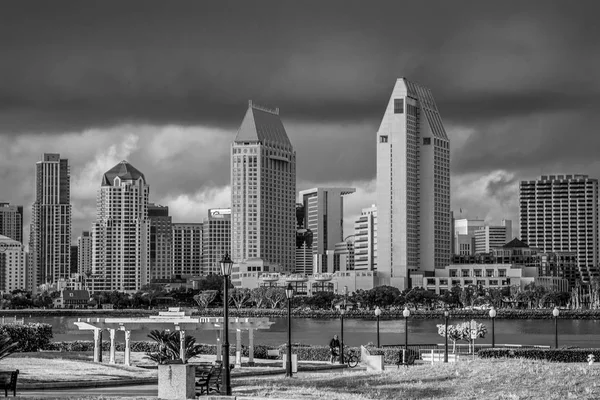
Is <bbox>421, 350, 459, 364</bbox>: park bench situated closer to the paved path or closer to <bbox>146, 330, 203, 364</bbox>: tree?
<bbox>146, 330, 203, 364</bbox>: tree

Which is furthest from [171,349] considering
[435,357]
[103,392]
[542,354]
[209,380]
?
[435,357]

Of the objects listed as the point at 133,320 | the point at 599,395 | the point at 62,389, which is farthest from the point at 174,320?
the point at 599,395

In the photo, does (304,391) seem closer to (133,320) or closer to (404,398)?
(404,398)

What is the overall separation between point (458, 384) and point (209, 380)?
9.52 m

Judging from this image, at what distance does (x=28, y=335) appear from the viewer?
83688 mm

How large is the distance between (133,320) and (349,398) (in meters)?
33.5

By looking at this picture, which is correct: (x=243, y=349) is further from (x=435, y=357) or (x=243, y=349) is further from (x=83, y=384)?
(x=83, y=384)

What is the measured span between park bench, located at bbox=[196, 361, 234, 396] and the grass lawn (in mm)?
906

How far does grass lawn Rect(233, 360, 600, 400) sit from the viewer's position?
4578 centimetres

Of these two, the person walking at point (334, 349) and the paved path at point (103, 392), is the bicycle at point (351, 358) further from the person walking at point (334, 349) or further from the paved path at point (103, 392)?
the paved path at point (103, 392)

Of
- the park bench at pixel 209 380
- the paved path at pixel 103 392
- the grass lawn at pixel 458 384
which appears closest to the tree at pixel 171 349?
the paved path at pixel 103 392

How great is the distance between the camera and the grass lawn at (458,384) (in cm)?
4578

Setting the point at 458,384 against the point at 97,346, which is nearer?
the point at 458,384

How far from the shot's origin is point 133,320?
76.5m
